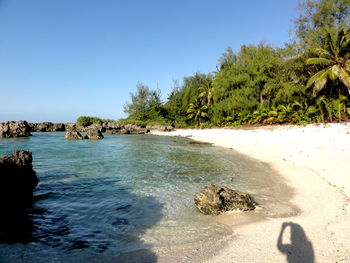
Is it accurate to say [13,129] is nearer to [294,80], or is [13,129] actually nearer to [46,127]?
[46,127]

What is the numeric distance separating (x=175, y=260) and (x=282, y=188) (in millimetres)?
5244

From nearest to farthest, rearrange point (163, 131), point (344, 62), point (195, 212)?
point (195, 212), point (344, 62), point (163, 131)

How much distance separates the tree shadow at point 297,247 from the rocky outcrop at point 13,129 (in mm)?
36824

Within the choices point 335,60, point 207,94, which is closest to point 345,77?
point 335,60

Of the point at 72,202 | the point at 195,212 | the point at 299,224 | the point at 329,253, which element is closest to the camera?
the point at 329,253

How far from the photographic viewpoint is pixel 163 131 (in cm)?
4578

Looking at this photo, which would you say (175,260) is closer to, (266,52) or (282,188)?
(282,188)

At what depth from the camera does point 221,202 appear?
18.2ft

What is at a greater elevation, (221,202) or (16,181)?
(16,181)

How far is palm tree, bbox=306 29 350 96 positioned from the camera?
21859 mm

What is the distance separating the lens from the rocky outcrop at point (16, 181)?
6082 millimetres

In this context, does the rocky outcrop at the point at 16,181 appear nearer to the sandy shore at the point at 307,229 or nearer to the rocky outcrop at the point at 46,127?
the sandy shore at the point at 307,229

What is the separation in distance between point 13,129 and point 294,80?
4008cm

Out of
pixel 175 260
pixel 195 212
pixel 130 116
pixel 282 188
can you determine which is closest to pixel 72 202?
pixel 195 212
